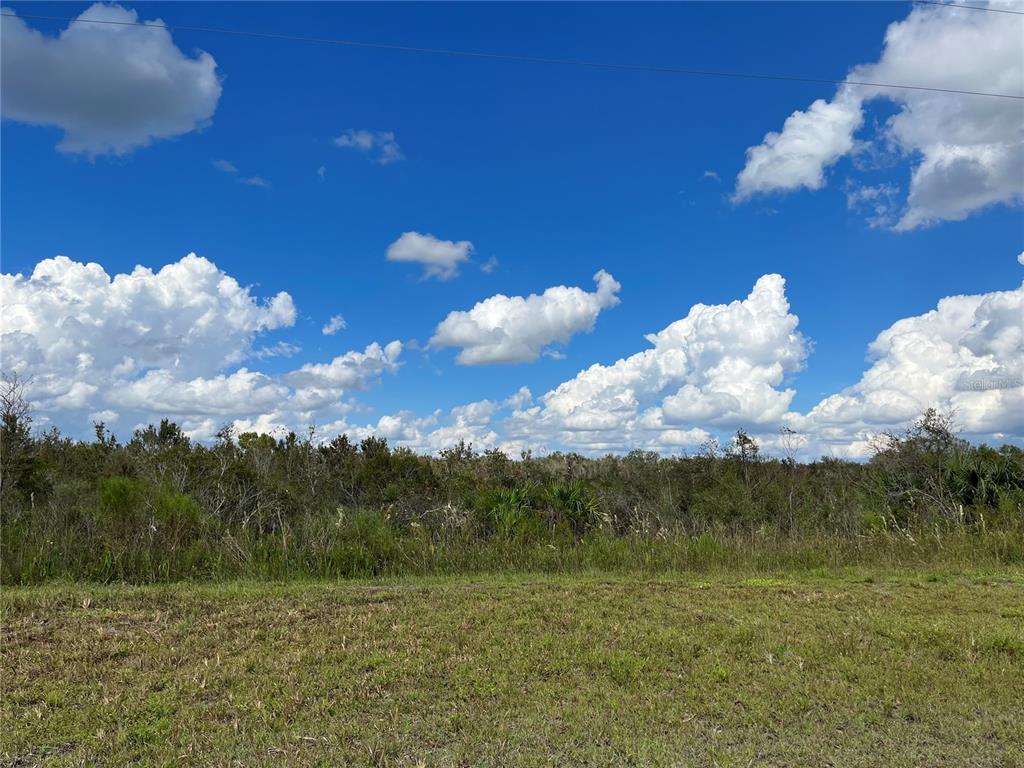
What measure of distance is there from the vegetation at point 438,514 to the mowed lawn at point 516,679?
2.25 meters

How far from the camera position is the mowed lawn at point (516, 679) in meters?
3.95

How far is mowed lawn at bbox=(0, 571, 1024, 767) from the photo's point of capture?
13.0 ft

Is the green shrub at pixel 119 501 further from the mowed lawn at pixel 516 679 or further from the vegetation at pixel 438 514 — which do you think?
the mowed lawn at pixel 516 679

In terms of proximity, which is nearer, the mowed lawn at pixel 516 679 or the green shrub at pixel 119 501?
the mowed lawn at pixel 516 679

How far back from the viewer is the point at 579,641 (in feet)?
18.8

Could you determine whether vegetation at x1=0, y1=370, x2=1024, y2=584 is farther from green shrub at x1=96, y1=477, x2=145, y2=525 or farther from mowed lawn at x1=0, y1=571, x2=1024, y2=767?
mowed lawn at x1=0, y1=571, x2=1024, y2=767

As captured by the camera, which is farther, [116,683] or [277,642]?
[277,642]

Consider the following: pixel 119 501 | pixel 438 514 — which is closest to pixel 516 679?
pixel 438 514

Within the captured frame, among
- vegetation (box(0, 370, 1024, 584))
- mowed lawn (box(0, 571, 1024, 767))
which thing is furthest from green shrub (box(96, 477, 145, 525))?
mowed lawn (box(0, 571, 1024, 767))

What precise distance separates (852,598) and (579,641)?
328 centimetres

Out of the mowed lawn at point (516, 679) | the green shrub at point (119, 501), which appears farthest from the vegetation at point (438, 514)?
the mowed lawn at point (516, 679)

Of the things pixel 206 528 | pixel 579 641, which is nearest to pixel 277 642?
pixel 579 641

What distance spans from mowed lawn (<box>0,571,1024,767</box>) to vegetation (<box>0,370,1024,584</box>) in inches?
88.6

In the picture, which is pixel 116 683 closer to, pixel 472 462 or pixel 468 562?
pixel 468 562
